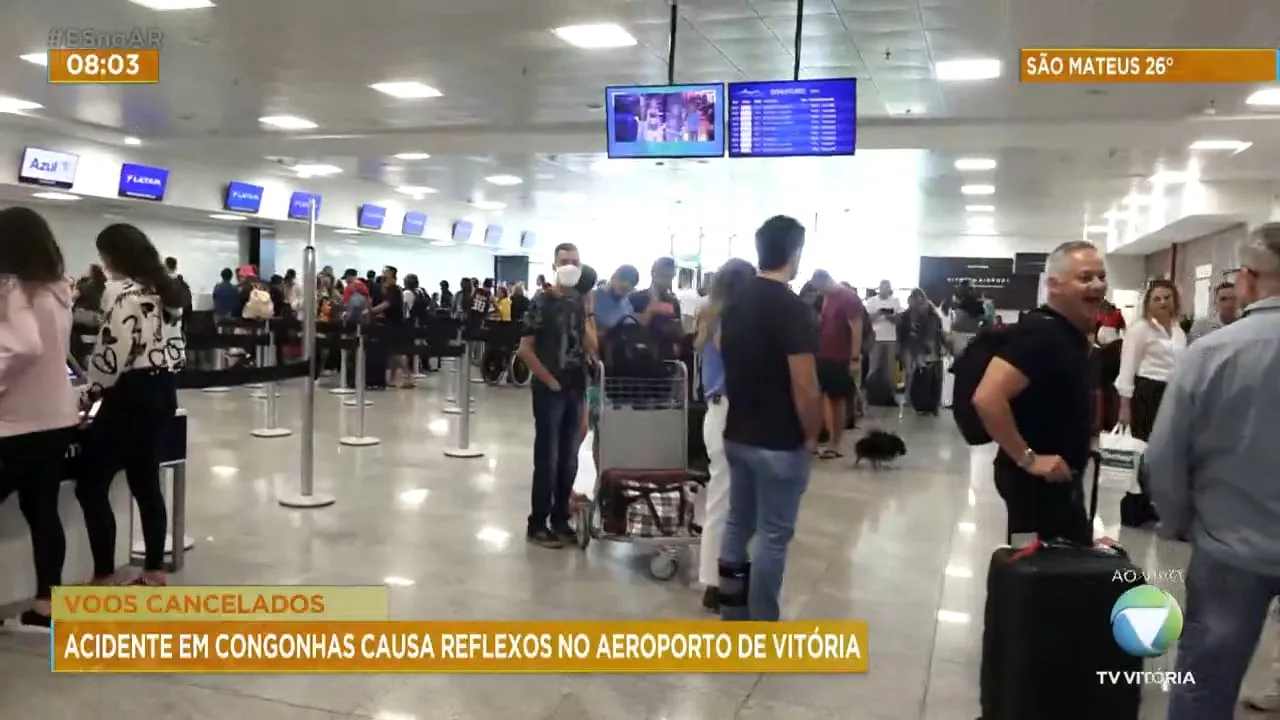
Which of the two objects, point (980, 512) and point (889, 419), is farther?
point (889, 419)

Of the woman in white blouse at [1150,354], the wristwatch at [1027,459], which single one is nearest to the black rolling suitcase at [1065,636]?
the wristwatch at [1027,459]

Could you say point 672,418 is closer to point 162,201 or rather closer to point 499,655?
point 499,655

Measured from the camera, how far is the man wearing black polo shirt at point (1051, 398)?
275 cm

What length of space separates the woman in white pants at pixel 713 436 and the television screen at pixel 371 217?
17712mm

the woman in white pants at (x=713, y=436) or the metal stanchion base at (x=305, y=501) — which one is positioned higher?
the woman in white pants at (x=713, y=436)

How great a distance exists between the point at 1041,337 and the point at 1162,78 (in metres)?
7.20

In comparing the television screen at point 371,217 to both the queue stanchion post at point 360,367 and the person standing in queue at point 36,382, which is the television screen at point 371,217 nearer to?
the queue stanchion post at point 360,367

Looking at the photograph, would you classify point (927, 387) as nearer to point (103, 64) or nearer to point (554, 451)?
point (554, 451)

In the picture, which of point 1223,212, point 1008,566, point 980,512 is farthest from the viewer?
point 1223,212

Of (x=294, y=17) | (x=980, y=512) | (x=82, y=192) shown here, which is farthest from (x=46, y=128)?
(x=980, y=512)

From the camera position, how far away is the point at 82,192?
48.1 feet

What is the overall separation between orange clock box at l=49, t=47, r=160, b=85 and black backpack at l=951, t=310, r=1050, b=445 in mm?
8503

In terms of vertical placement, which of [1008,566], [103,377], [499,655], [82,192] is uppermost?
[82,192]

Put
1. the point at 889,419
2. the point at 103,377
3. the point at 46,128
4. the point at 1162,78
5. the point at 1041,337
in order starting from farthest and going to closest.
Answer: the point at 46,128
the point at 889,419
the point at 1162,78
the point at 103,377
the point at 1041,337
